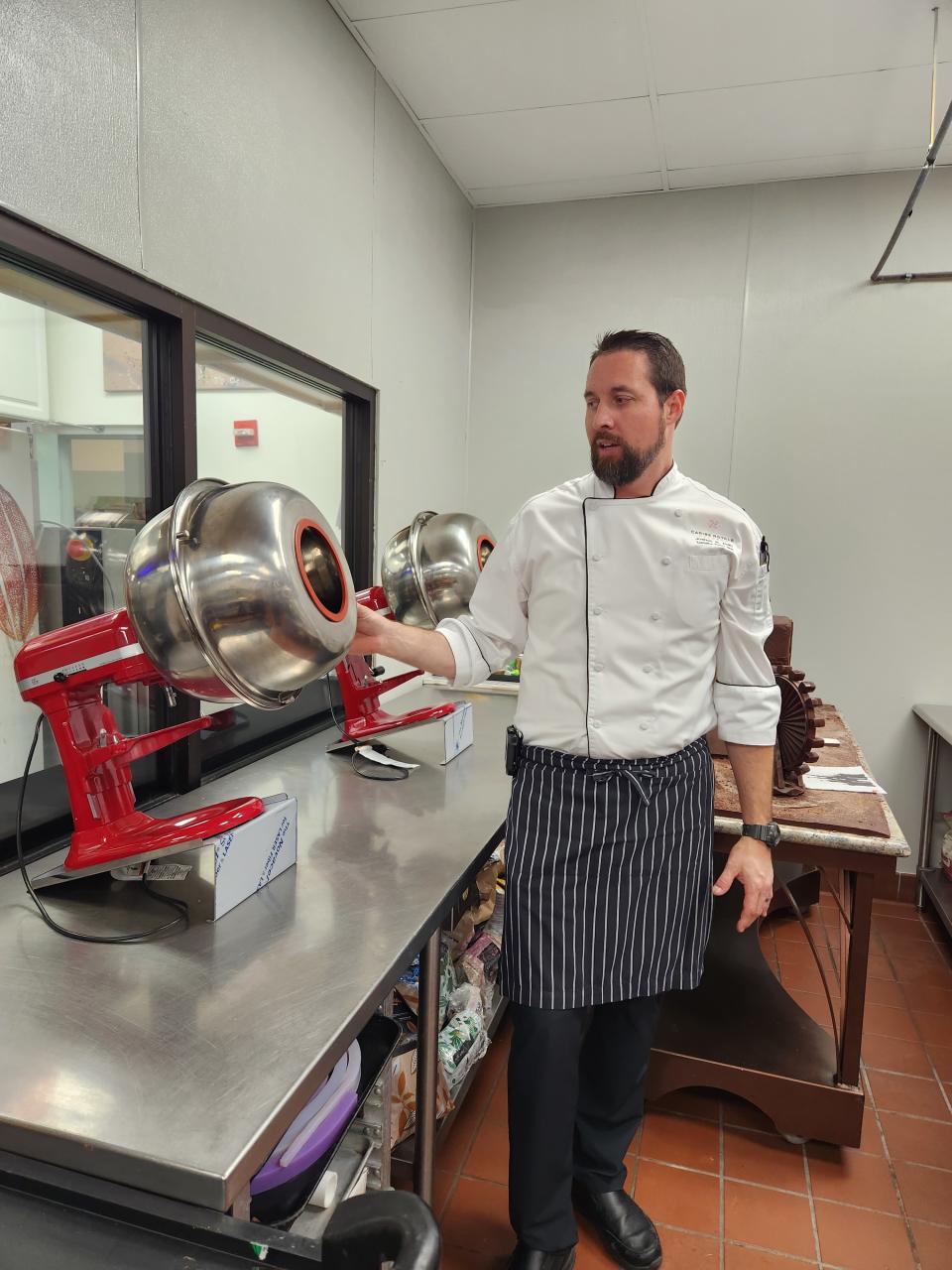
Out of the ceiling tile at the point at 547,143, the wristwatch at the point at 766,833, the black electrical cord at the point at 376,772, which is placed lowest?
the black electrical cord at the point at 376,772

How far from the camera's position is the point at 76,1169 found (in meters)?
0.86

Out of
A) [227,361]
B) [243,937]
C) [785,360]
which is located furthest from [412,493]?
[243,937]

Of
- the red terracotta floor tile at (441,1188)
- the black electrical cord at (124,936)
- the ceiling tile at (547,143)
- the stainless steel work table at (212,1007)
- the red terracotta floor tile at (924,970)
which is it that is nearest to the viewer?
the stainless steel work table at (212,1007)

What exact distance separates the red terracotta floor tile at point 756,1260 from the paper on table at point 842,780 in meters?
1.04

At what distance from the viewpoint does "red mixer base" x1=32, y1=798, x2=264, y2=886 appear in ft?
4.22

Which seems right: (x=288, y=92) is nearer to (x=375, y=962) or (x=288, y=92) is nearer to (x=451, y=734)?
(x=451, y=734)

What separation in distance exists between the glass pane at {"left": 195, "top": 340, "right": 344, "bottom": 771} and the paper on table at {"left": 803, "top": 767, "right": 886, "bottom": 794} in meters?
1.52

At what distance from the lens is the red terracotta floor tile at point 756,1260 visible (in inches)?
66.6

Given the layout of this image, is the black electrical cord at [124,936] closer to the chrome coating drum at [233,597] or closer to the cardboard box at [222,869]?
the cardboard box at [222,869]

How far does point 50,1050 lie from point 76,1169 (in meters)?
0.17

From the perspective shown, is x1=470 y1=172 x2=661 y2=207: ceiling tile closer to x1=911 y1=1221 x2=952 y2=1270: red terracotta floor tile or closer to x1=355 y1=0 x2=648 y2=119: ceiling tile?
x1=355 y1=0 x2=648 y2=119: ceiling tile

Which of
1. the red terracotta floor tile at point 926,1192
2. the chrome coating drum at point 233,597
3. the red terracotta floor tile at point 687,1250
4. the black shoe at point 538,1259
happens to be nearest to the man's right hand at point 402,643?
the chrome coating drum at point 233,597

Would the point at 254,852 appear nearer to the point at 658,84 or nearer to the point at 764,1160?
the point at 764,1160

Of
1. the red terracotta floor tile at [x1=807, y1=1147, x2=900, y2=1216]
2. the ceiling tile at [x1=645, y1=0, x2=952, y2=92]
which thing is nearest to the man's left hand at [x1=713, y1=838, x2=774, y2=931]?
the red terracotta floor tile at [x1=807, y1=1147, x2=900, y2=1216]
